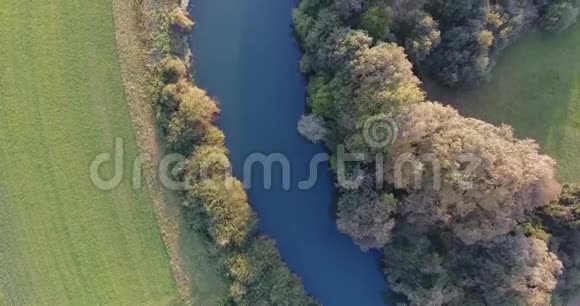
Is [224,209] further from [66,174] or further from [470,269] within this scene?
[470,269]

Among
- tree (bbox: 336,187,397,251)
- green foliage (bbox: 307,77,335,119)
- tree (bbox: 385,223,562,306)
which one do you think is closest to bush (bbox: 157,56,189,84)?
green foliage (bbox: 307,77,335,119)

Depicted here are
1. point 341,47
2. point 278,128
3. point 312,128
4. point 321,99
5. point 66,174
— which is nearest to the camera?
point 341,47

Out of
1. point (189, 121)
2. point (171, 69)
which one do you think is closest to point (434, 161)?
point (189, 121)

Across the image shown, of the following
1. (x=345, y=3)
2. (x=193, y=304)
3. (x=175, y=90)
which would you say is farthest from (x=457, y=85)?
(x=193, y=304)

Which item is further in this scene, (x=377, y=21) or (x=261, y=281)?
(x=261, y=281)

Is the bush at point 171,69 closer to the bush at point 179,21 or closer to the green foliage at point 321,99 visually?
the bush at point 179,21
